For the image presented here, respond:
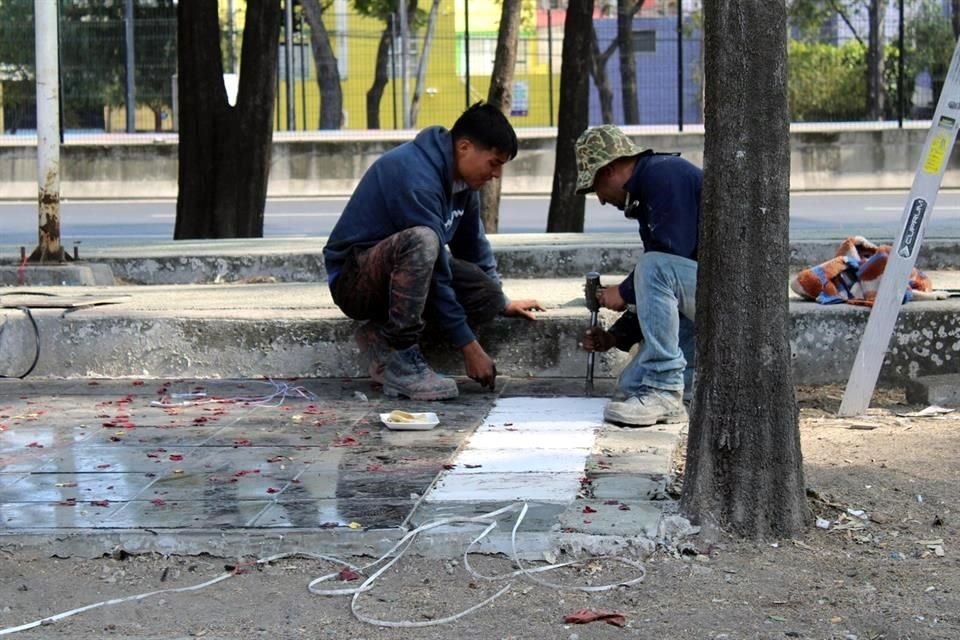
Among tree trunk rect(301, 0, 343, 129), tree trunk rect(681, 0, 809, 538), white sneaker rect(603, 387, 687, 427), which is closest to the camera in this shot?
tree trunk rect(681, 0, 809, 538)

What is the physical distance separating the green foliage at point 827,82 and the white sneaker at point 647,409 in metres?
14.1

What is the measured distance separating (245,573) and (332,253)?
8.33 feet

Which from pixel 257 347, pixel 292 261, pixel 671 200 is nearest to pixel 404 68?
pixel 292 261

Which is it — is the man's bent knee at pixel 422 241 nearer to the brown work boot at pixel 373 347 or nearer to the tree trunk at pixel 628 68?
the brown work boot at pixel 373 347

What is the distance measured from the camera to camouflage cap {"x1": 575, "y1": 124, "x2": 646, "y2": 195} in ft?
18.4

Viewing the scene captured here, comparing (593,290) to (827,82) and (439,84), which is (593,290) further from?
(827,82)

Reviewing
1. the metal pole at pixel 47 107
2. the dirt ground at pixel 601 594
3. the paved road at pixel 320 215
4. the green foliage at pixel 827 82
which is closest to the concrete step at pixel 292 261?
the metal pole at pixel 47 107

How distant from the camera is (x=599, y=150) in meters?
5.64

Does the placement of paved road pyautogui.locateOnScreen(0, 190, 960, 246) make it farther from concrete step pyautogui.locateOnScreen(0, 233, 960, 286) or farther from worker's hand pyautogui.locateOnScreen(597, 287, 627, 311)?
worker's hand pyautogui.locateOnScreen(597, 287, 627, 311)

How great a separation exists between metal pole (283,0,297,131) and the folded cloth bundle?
53.3ft

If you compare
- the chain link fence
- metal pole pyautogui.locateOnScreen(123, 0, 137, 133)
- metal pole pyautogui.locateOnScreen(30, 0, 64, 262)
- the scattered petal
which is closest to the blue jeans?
the scattered petal

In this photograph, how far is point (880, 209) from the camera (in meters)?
17.3

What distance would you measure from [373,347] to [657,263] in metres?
1.60

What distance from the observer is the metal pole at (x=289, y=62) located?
21.6m
